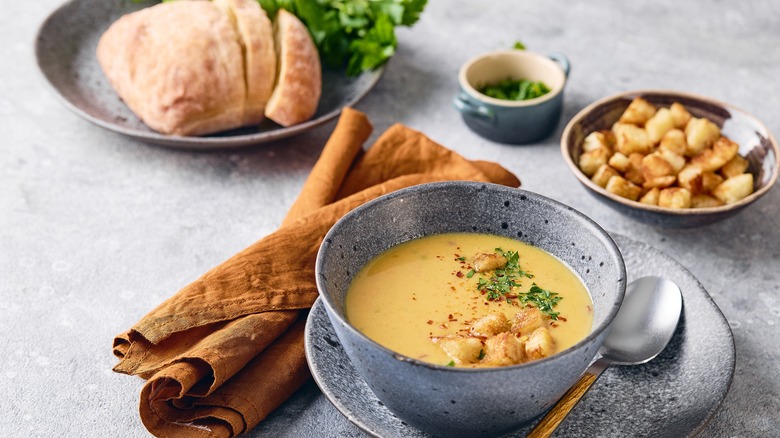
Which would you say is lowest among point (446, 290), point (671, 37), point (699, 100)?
point (671, 37)

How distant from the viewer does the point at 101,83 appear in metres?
2.86

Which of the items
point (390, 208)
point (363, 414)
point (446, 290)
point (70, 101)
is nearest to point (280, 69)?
point (70, 101)

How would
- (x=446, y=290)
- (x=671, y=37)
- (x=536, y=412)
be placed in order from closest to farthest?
(x=536, y=412) < (x=446, y=290) < (x=671, y=37)

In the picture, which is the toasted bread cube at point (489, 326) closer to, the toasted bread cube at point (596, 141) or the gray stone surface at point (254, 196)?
the gray stone surface at point (254, 196)

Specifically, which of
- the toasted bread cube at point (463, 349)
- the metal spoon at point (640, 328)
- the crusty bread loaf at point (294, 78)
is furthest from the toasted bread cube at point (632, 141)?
the toasted bread cube at point (463, 349)

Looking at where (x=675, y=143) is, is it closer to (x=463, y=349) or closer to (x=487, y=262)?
(x=487, y=262)

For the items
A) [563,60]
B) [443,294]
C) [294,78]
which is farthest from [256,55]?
[443,294]

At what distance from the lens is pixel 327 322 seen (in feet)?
5.65

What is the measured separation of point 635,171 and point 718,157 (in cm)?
23

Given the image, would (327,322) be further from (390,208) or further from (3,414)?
(3,414)

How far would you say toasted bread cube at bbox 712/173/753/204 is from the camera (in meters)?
2.19

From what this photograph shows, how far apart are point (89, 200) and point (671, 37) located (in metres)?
2.28

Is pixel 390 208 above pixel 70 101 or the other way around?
above

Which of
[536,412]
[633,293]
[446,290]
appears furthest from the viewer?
[633,293]
